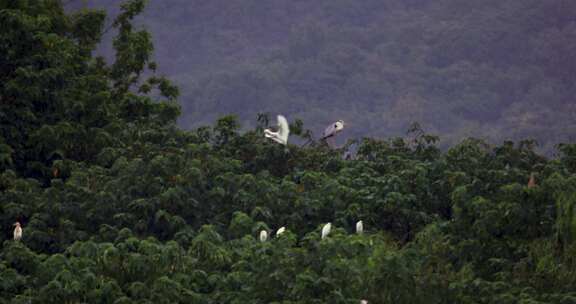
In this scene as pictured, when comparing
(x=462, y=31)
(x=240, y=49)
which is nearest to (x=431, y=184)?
(x=462, y=31)

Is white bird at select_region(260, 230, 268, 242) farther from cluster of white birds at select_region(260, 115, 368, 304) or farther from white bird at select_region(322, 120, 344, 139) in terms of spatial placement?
white bird at select_region(322, 120, 344, 139)

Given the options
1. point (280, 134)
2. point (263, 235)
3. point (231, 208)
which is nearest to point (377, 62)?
point (280, 134)

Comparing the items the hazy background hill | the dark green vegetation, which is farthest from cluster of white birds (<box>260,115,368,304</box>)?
the hazy background hill

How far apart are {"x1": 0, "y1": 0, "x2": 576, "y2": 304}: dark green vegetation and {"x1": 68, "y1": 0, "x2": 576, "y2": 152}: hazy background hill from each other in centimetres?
3961

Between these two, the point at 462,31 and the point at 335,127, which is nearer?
the point at 335,127

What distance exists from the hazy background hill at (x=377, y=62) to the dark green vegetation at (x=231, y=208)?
39.6 metres

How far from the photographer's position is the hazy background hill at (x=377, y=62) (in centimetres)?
6562

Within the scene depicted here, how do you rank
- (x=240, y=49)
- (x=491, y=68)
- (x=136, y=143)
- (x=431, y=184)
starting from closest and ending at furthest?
(x=431, y=184), (x=136, y=143), (x=491, y=68), (x=240, y=49)

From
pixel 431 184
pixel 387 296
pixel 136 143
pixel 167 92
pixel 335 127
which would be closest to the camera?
pixel 387 296

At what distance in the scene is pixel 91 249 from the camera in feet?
35.2

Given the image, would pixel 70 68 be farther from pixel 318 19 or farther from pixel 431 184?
pixel 318 19

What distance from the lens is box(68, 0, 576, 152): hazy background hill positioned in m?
65.6

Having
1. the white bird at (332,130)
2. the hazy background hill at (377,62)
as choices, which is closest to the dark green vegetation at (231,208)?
the white bird at (332,130)

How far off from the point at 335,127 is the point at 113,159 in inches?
161
